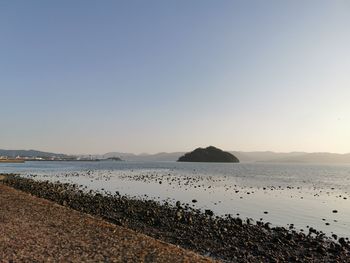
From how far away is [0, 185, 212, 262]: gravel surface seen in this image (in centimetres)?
1365

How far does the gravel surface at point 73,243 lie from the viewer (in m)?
13.6

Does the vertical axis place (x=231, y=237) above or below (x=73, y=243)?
below

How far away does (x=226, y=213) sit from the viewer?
106ft

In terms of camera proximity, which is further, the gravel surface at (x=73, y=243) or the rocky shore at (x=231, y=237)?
the rocky shore at (x=231, y=237)

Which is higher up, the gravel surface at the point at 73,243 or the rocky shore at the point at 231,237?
the gravel surface at the point at 73,243

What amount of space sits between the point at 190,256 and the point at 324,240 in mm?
11930

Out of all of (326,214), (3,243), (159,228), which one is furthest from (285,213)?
(3,243)

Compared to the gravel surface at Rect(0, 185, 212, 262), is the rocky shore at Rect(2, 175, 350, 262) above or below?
below

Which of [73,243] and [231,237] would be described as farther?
[231,237]

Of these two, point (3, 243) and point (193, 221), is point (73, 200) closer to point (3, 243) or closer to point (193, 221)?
point (193, 221)

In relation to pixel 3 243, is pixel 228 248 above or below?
below

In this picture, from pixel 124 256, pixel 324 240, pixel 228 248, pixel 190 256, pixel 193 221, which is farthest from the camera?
pixel 193 221

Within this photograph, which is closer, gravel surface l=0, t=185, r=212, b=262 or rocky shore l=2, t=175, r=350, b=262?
gravel surface l=0, t=185, r=212, b=262

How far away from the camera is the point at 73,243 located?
1559cm
